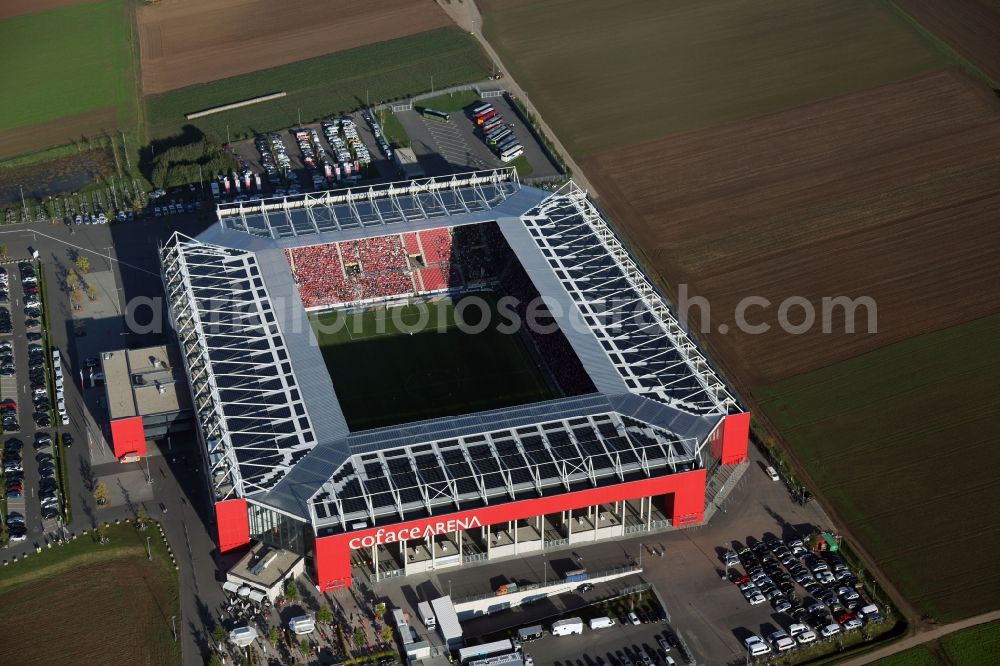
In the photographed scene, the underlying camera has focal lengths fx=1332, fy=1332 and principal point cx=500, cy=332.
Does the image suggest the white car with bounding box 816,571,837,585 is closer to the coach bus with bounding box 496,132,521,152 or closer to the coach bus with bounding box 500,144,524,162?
the coach bus with bounding box 500,144,524,162

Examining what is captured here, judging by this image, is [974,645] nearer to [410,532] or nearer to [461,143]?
[410,532]

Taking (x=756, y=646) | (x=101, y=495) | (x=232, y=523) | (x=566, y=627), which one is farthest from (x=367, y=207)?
(x=756, y=646)

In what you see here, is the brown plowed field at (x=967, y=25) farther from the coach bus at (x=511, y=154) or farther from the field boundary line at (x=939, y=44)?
the coach bus at (x=511, y=154)

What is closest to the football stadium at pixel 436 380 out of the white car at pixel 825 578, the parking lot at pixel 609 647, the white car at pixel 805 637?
the parking lot at pixel 609 647

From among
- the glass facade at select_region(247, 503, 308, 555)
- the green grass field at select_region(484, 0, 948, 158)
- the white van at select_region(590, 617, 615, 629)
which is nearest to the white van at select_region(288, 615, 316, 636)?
the glass facade at select_region(247, 503, 308, 555)

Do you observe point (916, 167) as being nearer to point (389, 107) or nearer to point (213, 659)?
point (389, 107)
